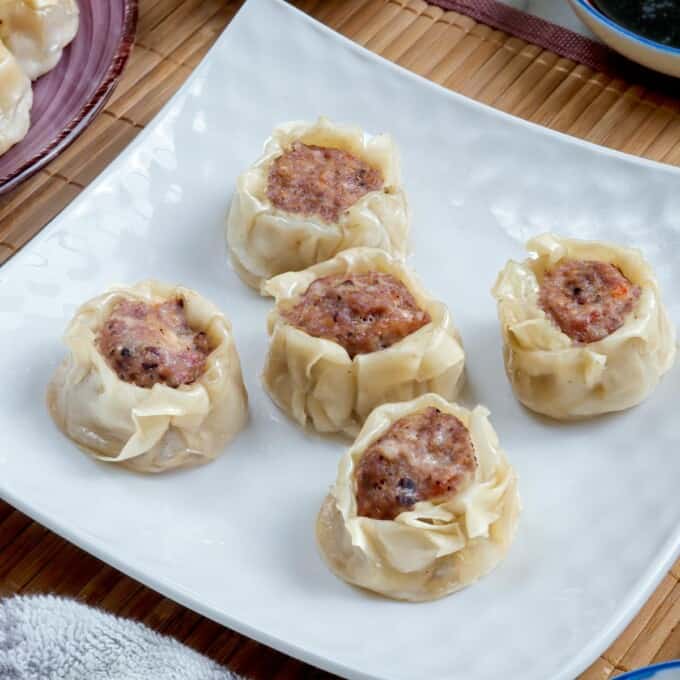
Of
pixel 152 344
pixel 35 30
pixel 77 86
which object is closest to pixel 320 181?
pixel 152 344

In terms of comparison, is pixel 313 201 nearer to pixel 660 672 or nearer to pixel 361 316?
pixel 361 316

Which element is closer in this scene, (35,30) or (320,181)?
(320,181)

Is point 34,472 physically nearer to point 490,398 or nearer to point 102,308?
point 102,308

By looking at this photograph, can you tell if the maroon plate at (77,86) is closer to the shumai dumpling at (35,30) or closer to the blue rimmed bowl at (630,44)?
the shumai dumpling at (35,30)

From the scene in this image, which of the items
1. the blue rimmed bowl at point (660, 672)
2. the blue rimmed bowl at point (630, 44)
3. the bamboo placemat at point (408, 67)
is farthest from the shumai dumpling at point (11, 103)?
the blue rimmed bowl at point (660, 672)

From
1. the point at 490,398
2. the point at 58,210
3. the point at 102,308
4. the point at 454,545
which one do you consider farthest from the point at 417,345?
the point at 58,210

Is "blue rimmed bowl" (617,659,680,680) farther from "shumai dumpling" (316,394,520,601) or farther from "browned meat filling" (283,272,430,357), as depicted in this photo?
"browned meat filling" (283,272,430,357)
